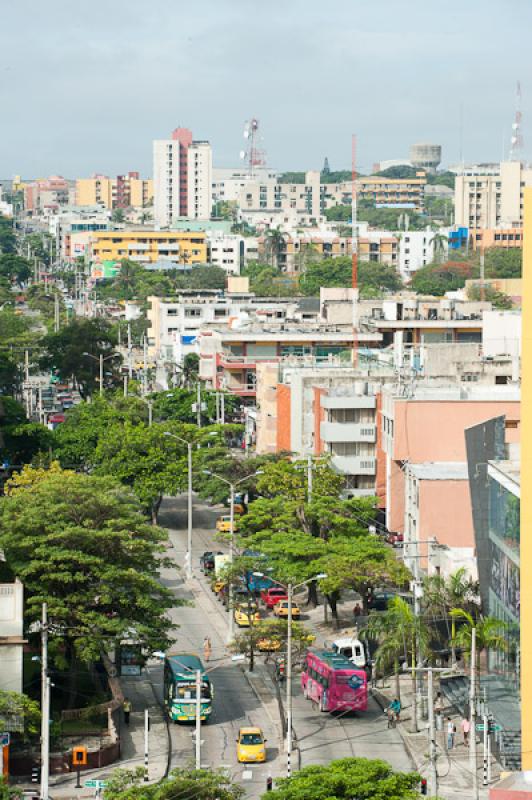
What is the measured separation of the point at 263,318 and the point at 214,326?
3611 millimetres

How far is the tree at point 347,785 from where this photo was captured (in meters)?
39.6

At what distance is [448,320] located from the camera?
132m

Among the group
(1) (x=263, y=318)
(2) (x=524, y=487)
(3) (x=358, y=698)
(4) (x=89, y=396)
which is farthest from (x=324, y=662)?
(1) (x=263, y=318)

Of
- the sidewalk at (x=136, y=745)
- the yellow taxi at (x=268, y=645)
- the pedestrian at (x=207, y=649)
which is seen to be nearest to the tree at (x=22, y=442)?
the pedestrian at (x=207, y=649)

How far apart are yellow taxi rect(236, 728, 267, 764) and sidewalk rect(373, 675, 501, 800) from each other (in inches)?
152

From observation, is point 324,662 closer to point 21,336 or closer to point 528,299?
point 528,299

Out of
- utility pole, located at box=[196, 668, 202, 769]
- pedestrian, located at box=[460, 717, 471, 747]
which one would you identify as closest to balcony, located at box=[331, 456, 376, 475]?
pedestrian, located at box=[460, 717, 471, 747]

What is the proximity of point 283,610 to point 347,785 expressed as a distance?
24.9 metres

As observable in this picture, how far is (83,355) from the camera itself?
13000 cm

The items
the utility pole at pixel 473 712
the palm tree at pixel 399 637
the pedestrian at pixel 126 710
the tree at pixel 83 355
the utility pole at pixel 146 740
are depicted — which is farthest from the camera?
the tree at pixel 83 355

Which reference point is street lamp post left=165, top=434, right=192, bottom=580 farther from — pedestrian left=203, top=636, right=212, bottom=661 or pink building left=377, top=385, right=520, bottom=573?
pedestrian left=203, top=636, right=212, bottom=661

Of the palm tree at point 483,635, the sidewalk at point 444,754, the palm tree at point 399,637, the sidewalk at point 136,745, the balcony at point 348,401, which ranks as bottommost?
the sidewalk at point 444,754

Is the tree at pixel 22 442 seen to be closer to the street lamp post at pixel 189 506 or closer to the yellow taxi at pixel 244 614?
the street lamp post at pixel 189 506

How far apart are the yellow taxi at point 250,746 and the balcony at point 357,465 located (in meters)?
37.3
